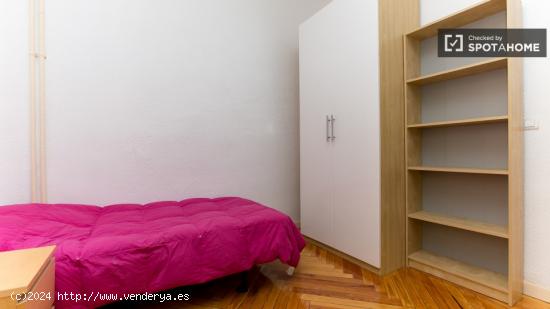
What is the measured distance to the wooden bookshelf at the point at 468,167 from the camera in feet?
5.62

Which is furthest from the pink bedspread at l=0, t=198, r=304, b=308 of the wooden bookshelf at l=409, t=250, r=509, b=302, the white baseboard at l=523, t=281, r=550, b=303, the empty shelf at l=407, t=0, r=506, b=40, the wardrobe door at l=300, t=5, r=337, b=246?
the empty shelf at l=407, t=0, r=506, b=40

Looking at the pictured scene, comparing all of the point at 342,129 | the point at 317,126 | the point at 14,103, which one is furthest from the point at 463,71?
the point at 14,103

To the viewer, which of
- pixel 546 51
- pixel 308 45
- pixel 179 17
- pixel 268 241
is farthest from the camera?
pixel 308 45

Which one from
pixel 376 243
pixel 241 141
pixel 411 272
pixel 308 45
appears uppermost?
pixel 308 45

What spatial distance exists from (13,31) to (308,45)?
231 cm

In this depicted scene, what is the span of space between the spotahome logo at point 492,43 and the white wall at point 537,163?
7 cm

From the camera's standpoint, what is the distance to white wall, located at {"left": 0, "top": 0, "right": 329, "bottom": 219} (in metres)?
2.15

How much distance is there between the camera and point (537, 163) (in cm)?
177

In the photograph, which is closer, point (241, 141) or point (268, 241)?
point (268, 241)

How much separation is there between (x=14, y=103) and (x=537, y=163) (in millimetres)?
3519

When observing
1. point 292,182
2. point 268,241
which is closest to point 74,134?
point 268,241

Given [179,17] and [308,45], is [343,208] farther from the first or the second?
[179,17]

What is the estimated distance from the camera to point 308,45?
2.75 meters

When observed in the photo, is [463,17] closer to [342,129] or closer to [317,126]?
[342,129]
